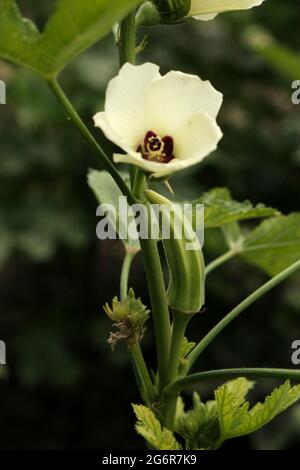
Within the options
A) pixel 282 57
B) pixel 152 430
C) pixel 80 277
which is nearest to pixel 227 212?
pixel 152 430

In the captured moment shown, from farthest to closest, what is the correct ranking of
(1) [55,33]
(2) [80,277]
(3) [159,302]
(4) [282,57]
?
(2) [80,277], (4) [282,57], (3) [159,302], (1) [55,33]

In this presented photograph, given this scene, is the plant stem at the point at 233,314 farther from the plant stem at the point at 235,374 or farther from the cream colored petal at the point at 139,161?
the cream colored petal at the point at 139,161

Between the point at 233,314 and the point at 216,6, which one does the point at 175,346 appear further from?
the point at 216,6

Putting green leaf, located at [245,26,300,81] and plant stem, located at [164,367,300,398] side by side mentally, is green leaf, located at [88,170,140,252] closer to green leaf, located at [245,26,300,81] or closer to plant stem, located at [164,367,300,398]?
plant stem, located at [164,367,300,398]

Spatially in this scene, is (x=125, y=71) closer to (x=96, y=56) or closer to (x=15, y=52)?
(x=15, y=52)

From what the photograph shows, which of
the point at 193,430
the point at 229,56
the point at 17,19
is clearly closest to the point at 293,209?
the point at 229,56
